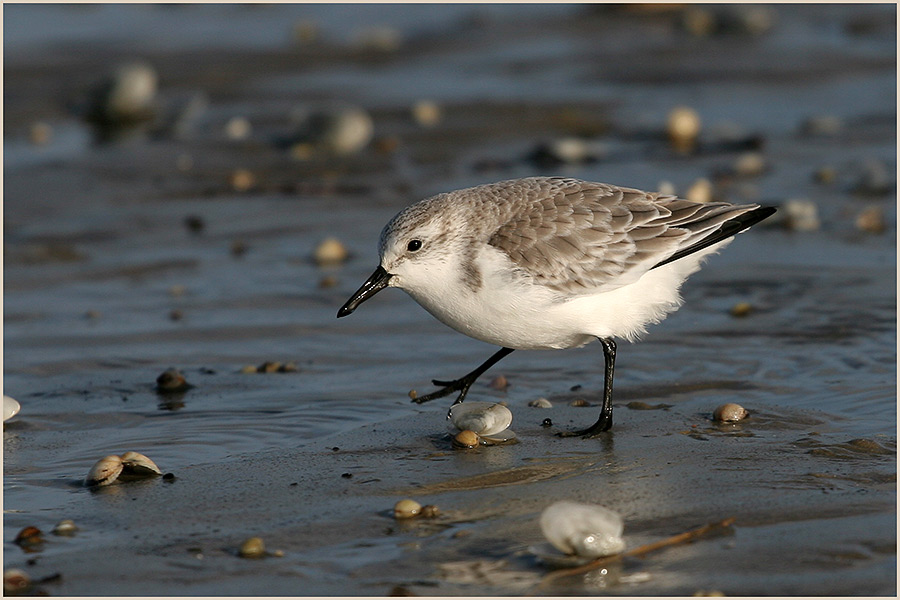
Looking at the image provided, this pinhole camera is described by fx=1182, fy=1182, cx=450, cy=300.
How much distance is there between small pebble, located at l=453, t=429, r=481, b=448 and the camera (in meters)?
5.29

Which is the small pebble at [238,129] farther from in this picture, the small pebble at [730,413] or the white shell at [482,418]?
the small pebble at [730,413]

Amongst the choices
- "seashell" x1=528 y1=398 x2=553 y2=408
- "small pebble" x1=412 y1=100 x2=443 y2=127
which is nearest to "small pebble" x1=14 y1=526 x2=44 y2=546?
"seashell" x1=528 y1=398 x2=553 y2=408

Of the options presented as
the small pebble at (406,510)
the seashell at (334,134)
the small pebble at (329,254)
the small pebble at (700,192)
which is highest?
the seashell at (334,134)

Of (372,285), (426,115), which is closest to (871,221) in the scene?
(426,115)

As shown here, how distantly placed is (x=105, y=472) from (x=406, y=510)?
1353 mm

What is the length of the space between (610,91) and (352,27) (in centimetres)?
431

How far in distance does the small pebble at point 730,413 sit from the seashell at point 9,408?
337cm

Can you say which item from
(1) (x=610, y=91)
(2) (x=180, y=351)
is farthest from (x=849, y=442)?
(1) (x=610, y=91)

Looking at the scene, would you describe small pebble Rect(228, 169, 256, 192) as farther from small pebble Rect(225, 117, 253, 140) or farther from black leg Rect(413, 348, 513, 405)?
black leg Rect(413, 348, 513, 405)

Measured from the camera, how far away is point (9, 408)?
5730 millimetres

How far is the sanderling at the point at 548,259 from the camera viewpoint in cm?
536

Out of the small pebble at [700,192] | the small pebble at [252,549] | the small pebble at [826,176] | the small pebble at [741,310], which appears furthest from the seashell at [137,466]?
the small pebble at [826,176]

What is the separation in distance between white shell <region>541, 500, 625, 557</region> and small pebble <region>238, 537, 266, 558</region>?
38.7 inches

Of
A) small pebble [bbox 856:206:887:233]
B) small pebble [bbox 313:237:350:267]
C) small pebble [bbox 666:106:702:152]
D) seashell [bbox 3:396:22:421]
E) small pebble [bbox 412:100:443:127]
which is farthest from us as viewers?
small pebble [bbox 412:100:443:127]
